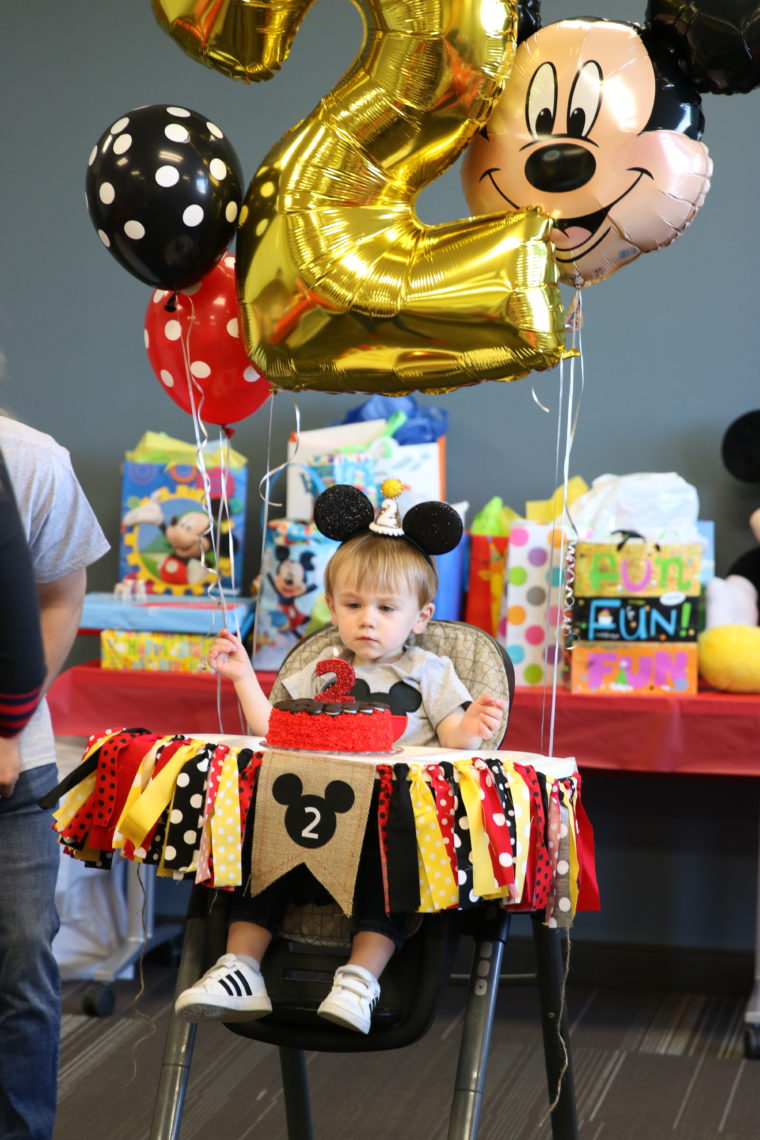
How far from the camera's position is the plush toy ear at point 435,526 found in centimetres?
197

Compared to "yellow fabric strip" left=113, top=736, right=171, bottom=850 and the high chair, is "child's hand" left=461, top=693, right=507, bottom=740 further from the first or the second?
"yellow fabric strip" left=113, top=736, right=171, bottom=850

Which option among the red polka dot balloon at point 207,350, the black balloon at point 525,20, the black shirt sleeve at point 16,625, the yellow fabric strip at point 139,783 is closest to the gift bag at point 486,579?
the red polka dot balloon at point 207,350

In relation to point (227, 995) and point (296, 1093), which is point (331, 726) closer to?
point (227, 995)

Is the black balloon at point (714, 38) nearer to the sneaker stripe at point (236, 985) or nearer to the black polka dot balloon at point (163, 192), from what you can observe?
the black polka dot balloon at point (163, 192)

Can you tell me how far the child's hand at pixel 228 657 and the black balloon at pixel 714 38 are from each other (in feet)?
3.30

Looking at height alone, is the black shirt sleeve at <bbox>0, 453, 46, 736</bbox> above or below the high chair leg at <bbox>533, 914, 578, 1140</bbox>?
above

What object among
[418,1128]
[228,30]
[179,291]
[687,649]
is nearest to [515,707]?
[687,649]

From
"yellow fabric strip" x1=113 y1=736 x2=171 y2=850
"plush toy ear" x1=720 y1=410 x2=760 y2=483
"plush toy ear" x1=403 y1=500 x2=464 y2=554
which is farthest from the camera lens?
"plush toy ear" x1=720 y1=410 x2=760 y2=483

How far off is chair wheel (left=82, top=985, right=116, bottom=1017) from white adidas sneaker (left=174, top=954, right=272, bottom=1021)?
123cm

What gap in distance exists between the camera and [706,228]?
9.90 feet

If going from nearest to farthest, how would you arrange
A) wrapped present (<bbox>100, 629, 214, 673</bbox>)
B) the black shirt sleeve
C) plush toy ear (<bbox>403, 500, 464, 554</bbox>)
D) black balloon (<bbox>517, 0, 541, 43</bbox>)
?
1. the black shirt sleeve
2. black balloon (<bbox>517, 0, 541, 43</bbox>)
3. plush toy ear (<bbox>403, 500, 464, 554</bbox>)
4. wrapped present (<bbox>100, 629, 214, 673</bbox>)

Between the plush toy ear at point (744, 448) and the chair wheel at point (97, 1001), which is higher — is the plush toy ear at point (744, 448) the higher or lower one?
the higher one

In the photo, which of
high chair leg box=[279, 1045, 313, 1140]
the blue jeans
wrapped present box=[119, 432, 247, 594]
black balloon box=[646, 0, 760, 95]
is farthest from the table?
black balloon box=[646, 0, 760, 95]

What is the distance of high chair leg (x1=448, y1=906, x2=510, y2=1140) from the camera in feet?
4.92
